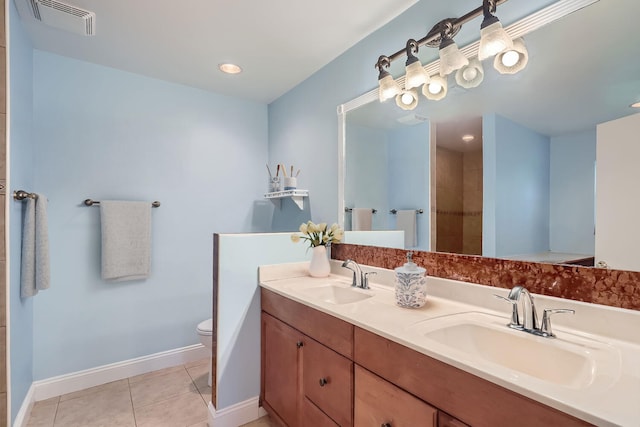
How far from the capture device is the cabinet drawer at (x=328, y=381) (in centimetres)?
120

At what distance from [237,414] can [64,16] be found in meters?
2.43

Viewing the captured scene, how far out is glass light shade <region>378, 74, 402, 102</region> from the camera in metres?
1.69

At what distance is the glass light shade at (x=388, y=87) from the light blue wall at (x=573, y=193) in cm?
78

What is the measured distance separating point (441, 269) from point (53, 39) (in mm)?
2683

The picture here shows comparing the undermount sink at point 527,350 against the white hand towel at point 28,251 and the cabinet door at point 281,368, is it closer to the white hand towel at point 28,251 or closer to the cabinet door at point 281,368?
the cabinet door at point 281,368

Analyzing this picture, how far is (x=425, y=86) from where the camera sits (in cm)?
159

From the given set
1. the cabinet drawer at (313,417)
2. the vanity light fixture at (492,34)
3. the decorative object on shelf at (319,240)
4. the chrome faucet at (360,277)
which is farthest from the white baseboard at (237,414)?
the vanity light fixture at (492,34)

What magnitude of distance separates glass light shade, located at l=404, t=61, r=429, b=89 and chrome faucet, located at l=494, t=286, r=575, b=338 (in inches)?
41.1

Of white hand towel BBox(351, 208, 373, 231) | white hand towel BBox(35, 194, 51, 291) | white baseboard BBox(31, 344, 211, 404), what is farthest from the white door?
white baseboard BBox(31, 344, 211, 404)

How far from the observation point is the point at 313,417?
139 cm

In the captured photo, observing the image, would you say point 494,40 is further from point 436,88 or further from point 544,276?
point 544,276

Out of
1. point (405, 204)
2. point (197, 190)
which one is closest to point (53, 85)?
point (197, 190)

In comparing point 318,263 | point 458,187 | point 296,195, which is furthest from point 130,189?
point 458,187

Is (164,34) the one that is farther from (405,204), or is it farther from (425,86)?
(405,204)
